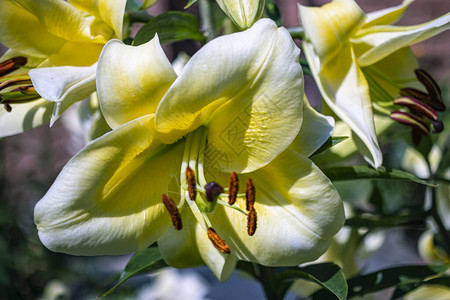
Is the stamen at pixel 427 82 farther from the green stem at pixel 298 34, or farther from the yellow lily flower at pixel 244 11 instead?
the yellow lily flower at pixel 244 11

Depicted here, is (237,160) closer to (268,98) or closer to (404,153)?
(268,98)

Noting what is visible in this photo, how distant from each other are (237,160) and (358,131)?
0.49 ft

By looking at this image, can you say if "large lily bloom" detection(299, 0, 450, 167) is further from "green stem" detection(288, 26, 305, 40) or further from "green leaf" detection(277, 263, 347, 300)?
"green leaf" detection(277, 263, 347, 300)

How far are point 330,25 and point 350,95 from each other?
9 centimetres

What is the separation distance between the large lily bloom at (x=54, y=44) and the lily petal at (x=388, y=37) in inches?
11.9

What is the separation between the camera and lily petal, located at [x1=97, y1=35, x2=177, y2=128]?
50cm

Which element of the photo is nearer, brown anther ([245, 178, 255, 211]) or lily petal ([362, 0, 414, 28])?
brown anther ([245, 178, 255, 211])

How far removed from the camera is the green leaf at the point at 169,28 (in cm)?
63

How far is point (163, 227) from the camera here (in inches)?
23.6

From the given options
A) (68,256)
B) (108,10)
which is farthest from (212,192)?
(68,256)

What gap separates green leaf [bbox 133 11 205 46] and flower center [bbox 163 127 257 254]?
0.13 m

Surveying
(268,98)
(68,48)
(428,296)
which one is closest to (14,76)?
(68,48)

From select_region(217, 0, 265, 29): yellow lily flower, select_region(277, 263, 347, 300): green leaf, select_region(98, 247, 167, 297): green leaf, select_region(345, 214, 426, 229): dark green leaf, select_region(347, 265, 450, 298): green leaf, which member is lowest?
select_region(347, 265, 450, 298): green leaf

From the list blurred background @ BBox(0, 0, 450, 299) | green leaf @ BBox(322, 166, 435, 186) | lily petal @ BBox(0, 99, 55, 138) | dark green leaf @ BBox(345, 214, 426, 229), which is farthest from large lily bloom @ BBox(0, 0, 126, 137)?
blurred background @ BBox(0, 0, 450, 299)
